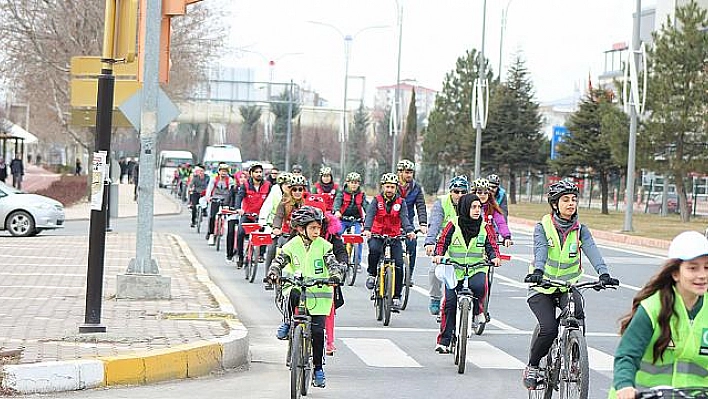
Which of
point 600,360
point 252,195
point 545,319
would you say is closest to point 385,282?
point 600,360

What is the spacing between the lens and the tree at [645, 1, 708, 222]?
4878cm

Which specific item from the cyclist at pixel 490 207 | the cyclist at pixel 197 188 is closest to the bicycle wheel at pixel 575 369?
the cyclist at pixel 490 207

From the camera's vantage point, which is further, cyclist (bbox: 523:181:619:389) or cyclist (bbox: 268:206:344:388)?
cyclist (bbox: 268:206:344:388)

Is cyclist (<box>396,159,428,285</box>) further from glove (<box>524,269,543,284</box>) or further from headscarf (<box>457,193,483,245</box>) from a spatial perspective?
glove (<box>524,269,543,284</box>)

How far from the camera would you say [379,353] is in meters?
12.9

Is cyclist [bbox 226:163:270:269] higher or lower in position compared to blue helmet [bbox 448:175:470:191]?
lower

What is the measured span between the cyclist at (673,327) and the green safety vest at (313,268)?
15.9ft

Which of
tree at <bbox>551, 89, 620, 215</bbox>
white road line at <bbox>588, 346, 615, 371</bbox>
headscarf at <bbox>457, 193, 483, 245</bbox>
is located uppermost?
tree at <bbox>551, 89, 620, 215</bbox>

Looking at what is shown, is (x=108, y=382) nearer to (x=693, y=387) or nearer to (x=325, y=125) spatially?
(x=693, y=387)

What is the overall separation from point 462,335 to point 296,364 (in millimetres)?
2422

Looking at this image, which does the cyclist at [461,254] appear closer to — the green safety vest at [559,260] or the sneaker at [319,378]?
the sneaker at [319,378]

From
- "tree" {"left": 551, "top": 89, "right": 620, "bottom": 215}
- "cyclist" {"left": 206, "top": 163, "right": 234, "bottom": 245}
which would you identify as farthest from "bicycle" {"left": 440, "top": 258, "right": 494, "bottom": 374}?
"tree" {"left": 551, "top": 89, "right": 620, "bottom": 215}

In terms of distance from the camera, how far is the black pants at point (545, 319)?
30.0 ft

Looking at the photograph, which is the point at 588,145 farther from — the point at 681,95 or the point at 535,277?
the point at 535,277
